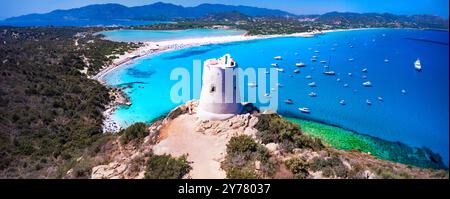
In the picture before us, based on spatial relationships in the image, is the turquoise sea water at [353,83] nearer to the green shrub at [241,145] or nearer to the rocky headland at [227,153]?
the rocky headland at [227,153]

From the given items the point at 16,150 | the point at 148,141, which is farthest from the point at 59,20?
the point at 148,141

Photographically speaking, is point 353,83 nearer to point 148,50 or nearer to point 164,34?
point 148,50

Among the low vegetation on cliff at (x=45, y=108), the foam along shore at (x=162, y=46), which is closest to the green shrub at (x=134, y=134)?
the low vegetation on cliff at (x=45, y=108)

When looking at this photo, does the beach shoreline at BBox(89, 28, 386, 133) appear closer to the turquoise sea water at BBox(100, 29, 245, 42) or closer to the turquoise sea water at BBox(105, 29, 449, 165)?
the turquoise sea water at BBox(105, 29, 449, 165)

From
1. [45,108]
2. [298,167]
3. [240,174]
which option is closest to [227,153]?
[240,174]
